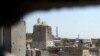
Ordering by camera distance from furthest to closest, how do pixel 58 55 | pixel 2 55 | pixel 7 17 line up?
pixel 58 55 → pixel 7 17 → pixel 2 55

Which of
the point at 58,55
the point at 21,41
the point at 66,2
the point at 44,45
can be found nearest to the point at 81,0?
the point at 66,2

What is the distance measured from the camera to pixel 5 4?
4.78 feet

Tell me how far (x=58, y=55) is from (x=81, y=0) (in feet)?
39.7

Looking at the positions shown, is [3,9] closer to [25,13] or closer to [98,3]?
[25,13]

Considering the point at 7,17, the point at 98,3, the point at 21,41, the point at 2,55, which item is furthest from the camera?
the point at 21,41

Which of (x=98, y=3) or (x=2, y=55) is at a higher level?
(x=98, y=3)

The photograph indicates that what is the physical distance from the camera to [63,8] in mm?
1427

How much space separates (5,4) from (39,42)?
12627 millimetres

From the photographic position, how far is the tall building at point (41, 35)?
13.7 metres

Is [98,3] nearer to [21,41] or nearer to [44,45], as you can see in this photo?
[21,41]

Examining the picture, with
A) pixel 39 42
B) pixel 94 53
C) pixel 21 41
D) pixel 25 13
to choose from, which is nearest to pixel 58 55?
pixel 39 42

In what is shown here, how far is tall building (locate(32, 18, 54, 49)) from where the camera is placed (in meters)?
13.7

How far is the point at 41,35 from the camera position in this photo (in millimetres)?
14109

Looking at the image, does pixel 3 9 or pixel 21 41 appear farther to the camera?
pixel 21 41
